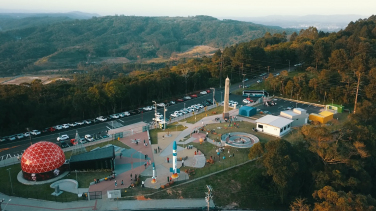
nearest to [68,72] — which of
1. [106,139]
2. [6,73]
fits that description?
[6,73]

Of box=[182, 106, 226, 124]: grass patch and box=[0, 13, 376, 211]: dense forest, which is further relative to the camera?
box=[182, 106, 226, 124]: grass patch

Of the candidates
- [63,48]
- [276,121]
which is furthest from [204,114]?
[63,48]

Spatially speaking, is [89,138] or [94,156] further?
[89,138]

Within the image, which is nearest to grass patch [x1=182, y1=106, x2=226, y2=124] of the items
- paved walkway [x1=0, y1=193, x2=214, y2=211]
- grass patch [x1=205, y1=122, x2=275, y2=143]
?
grass patch [x1=205, y1=122, x2=275, y2=143]

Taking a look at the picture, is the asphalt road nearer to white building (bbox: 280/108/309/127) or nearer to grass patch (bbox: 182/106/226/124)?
grass patch (bbox: 182/106/226/124)

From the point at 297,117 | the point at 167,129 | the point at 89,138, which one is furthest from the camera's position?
the point at 297,117

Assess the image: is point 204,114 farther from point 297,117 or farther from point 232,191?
point 232,191

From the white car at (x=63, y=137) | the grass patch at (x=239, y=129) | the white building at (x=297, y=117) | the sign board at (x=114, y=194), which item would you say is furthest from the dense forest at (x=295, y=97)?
the sign board at (x=114, y=194)

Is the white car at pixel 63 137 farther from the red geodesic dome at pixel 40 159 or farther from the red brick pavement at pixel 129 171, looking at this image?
the red geodesic dome at pixel 40 159
